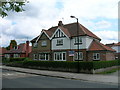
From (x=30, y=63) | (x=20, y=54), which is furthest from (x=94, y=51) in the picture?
(x=20, y=54)

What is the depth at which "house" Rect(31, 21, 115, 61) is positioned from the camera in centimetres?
2719

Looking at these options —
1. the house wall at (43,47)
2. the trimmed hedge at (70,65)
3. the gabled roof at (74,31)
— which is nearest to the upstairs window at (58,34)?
the gabled roof at (74,31)

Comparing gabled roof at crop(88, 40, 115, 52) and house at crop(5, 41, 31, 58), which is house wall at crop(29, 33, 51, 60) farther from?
house at crop(5, 41, 31, 58)

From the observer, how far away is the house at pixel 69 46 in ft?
89.2

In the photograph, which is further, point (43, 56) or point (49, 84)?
point (43, 56)

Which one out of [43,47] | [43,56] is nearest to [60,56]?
[43,56]

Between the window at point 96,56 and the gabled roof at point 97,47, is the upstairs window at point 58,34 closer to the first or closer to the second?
the gabled roof at point 97,47

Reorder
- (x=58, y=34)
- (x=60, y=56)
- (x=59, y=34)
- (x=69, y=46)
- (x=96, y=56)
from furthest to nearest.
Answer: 1. (x=58, y=34)
2. (x=59, y=34)
3. (x=60, y=56)
4. (x=69, y=46)
5. (x=96, y=56)

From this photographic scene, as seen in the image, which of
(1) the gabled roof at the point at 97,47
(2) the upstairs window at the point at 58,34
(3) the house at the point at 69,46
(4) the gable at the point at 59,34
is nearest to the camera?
(1) the gabled roof at the point at 97,47

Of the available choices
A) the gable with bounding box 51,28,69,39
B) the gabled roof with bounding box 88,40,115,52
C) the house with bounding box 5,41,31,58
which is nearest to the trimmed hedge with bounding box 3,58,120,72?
the gabled roof with bounding box 88,40,115,52

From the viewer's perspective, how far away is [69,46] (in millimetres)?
29734

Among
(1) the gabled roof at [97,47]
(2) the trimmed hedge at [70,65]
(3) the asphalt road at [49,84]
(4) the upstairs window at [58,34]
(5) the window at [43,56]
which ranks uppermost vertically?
(4) the upstairs window at [58,34]

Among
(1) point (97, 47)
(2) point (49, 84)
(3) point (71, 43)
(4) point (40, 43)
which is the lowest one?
(2) point (49, 84)

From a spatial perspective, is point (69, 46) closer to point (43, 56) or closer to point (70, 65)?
point (43, 56)
